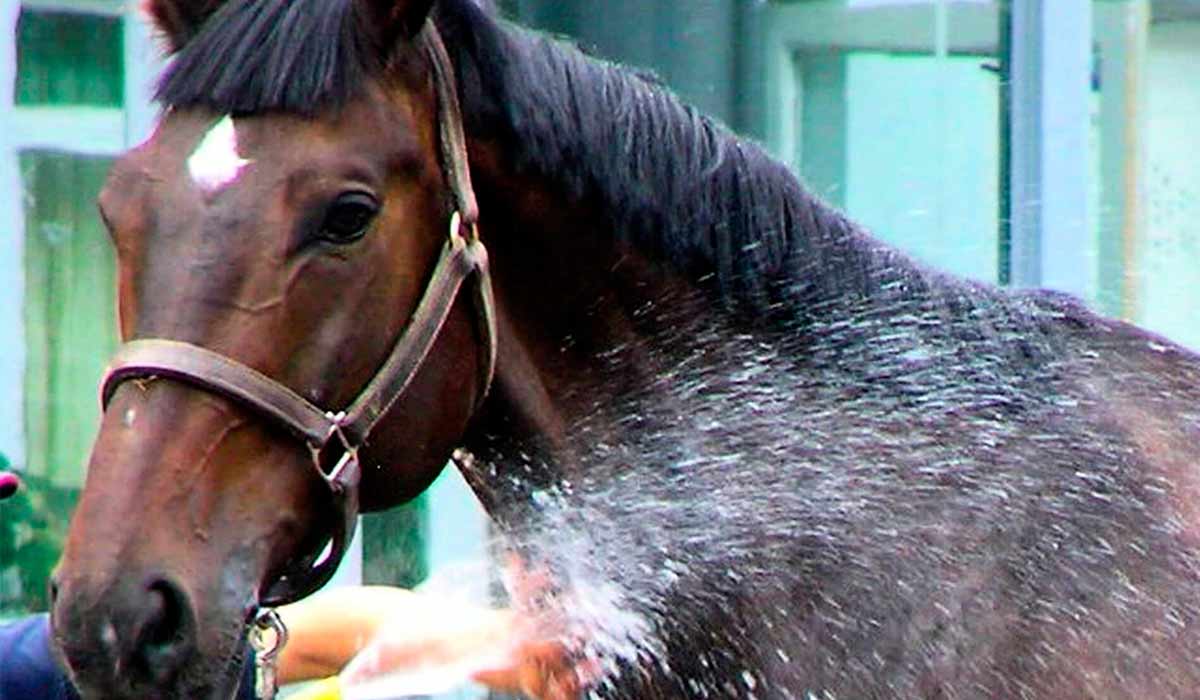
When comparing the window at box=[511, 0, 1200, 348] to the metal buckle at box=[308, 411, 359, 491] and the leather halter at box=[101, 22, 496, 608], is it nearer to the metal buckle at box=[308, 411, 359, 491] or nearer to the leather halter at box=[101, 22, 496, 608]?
the leather halter at box=[101, 22, 496, 608]

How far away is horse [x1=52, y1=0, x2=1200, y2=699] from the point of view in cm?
251

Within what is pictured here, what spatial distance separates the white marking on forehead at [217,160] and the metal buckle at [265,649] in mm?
436

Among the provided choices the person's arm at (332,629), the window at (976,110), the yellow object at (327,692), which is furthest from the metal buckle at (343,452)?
the window at (976,110)

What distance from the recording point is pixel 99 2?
5.43m

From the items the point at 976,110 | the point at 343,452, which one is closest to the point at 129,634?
the point at 343,452

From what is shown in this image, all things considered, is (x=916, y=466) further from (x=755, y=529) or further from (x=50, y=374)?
(x=50, y=374)

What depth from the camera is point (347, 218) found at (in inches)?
102

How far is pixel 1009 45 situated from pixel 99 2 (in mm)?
1969

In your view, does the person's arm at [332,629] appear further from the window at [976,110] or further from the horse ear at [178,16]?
the window at [976,110]

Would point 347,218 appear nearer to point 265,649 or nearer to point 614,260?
point 614,260

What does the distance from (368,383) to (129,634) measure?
0.38 m

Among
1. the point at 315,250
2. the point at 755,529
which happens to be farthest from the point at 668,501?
the point at 315,250

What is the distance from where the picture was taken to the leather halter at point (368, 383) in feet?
8.19

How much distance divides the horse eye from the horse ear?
292mm
